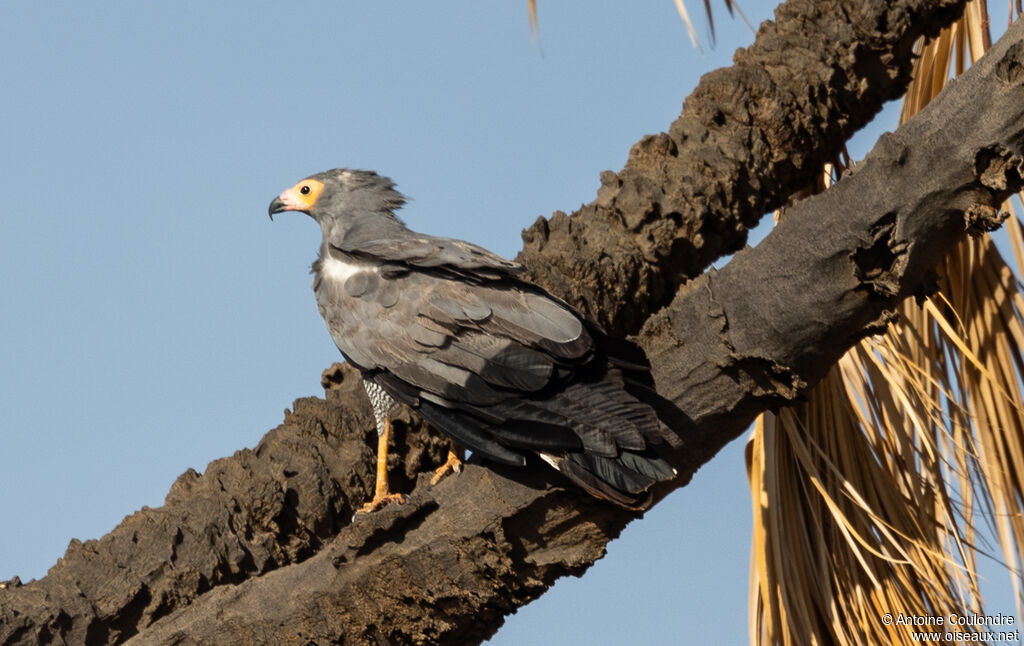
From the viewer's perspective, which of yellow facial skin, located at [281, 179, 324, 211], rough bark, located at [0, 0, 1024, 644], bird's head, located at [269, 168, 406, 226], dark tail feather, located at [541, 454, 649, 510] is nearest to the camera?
rough bark, located at [0, 0, 1024, 644]

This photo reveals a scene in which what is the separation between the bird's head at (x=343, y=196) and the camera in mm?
4980

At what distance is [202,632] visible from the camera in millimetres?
3686

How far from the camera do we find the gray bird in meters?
3.31

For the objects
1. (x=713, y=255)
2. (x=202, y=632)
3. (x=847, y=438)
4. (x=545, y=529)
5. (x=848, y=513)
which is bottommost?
(x=202, y=632)

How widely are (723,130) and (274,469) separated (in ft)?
7.58

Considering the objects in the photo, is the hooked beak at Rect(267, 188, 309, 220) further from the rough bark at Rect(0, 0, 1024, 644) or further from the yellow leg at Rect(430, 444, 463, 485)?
the yellow leg at Rect(430, 444, 463, 485)

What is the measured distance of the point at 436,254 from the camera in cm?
405

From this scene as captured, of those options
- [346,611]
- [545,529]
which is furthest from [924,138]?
[346,611]

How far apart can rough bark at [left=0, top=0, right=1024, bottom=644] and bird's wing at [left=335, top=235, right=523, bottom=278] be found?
0.44 m

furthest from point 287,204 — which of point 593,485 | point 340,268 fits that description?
point 593,485

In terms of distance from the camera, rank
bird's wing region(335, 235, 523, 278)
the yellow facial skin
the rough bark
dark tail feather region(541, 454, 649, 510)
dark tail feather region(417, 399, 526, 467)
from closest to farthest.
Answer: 1. the rough bark
2. dark tail feather region(541, 454, 649, 510)
3. dark tail feather region(417, 399, 526, 467)
4. bird's wing region(335, 235, 523, 278)
5. the yellow facial skin

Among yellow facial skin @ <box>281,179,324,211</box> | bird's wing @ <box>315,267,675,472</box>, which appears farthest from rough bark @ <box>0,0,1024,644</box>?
yellow facial skin @ <box>281,179,324,211</box>

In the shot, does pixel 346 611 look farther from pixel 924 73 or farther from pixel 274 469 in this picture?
pixel 924 73

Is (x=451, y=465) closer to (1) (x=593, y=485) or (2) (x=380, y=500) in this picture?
(2) (x=380, y=500)
